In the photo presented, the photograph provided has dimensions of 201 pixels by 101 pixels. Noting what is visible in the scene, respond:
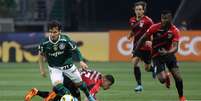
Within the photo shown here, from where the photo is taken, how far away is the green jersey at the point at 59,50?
13609mm

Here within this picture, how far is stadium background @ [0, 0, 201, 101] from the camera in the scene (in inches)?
761

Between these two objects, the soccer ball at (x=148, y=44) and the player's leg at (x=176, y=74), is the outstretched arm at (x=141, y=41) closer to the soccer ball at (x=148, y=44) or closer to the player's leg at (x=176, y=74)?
the soccer ball at (x=148, y=44)

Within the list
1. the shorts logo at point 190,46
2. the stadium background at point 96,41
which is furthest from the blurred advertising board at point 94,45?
the shorts logo at point 190,46

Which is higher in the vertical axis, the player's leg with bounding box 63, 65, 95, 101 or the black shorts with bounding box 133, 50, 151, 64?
the player's leg with bounding box 63, 65, 95, 101

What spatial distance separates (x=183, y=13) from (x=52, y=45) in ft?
90.6

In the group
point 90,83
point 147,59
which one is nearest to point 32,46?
point 147,59

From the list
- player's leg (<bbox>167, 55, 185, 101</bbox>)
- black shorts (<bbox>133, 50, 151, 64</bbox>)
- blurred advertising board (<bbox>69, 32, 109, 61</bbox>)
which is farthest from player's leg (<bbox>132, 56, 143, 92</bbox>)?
blurred advertising board (<bbox>69, 32, 109, 61</bbox>)

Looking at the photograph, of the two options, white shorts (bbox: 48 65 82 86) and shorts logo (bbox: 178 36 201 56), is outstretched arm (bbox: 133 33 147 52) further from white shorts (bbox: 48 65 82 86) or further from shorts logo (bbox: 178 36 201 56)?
shorts logo (bbox: 178 36 201 56)

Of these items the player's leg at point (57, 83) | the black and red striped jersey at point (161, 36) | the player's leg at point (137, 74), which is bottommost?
the player's leg at point (137, 74)

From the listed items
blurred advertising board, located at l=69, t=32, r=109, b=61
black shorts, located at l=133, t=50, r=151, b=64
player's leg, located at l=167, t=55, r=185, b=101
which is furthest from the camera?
blurred advertising board, located at l=69, t=32, r=109, b=61

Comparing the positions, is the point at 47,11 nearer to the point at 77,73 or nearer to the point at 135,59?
the point at 135,59

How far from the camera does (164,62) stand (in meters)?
16.6

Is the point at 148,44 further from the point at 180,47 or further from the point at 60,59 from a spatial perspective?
the point at 180,47

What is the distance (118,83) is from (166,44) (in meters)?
4.63
